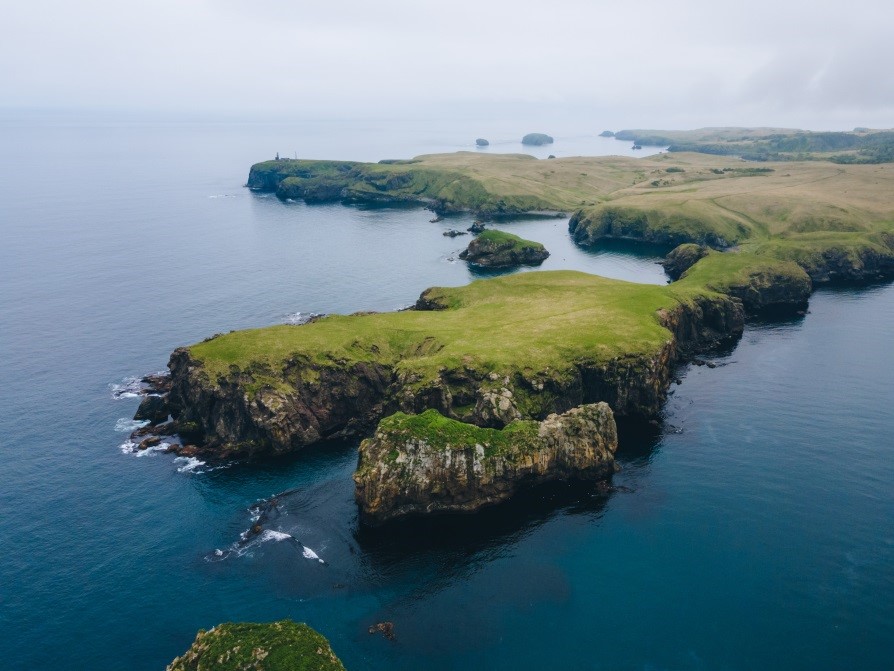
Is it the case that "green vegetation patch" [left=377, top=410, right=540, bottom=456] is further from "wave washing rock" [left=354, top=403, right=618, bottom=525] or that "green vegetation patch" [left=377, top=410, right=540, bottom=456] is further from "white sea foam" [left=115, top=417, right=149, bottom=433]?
"white sea foam" [left=115, top=417, right=149, bottom=433]

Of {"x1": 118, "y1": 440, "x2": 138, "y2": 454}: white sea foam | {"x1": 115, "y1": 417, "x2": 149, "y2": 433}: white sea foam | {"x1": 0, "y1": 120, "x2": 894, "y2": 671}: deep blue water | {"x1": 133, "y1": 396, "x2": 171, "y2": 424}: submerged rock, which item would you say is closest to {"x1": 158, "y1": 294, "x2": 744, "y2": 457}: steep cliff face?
{"x1": 133, "y1": 396, "x2": 171, "y2": 424}: submerged rock

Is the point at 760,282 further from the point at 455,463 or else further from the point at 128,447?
the point at 128,447

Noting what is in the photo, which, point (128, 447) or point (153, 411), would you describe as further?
point (153, 411)

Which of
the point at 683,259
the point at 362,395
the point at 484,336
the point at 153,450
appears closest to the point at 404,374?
the point at 362,395

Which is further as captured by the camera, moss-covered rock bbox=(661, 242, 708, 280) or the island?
moss-covered rock bbox=(661, 242, 708, 280)

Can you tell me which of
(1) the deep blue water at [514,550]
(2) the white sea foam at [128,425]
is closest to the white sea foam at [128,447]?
(1) the deep blue water at [514,550]

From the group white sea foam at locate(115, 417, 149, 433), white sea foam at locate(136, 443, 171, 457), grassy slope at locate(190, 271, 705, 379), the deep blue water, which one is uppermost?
grassy slope at locate(190, 271, 705, 379)
